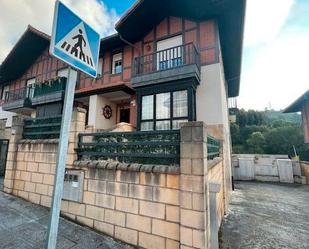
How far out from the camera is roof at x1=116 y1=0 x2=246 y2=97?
745 cm

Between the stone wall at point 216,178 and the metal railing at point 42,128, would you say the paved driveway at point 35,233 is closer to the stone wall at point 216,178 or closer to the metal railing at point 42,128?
the metal railing at point 42,128

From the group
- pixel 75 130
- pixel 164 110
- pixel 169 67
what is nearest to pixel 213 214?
pixel 75 130

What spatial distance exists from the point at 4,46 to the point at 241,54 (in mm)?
16359

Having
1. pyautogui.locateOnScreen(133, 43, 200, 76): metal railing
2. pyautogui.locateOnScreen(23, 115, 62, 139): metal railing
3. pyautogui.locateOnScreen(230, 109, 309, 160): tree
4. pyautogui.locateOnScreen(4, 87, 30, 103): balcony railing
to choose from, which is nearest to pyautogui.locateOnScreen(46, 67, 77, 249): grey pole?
pyautogui.locateOnScreen(23, 115, 62, 139): metal railing

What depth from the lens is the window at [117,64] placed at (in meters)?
10.6

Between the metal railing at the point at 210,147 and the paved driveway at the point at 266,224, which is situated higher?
the metal railing at the point at 210,147

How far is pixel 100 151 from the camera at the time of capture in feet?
13.7

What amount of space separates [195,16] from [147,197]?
8.18 meters

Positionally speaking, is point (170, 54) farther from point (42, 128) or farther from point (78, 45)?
point (78, 45)

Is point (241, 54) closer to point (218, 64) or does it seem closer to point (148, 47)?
point (218, 64)

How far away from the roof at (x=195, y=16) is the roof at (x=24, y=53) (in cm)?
658

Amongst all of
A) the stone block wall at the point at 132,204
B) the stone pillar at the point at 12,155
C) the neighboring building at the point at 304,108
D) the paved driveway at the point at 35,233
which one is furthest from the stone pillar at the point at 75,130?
the neighboring building at the point at 304,108

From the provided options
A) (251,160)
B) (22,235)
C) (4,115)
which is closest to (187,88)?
(22,235)

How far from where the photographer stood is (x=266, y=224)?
5.06 metres
